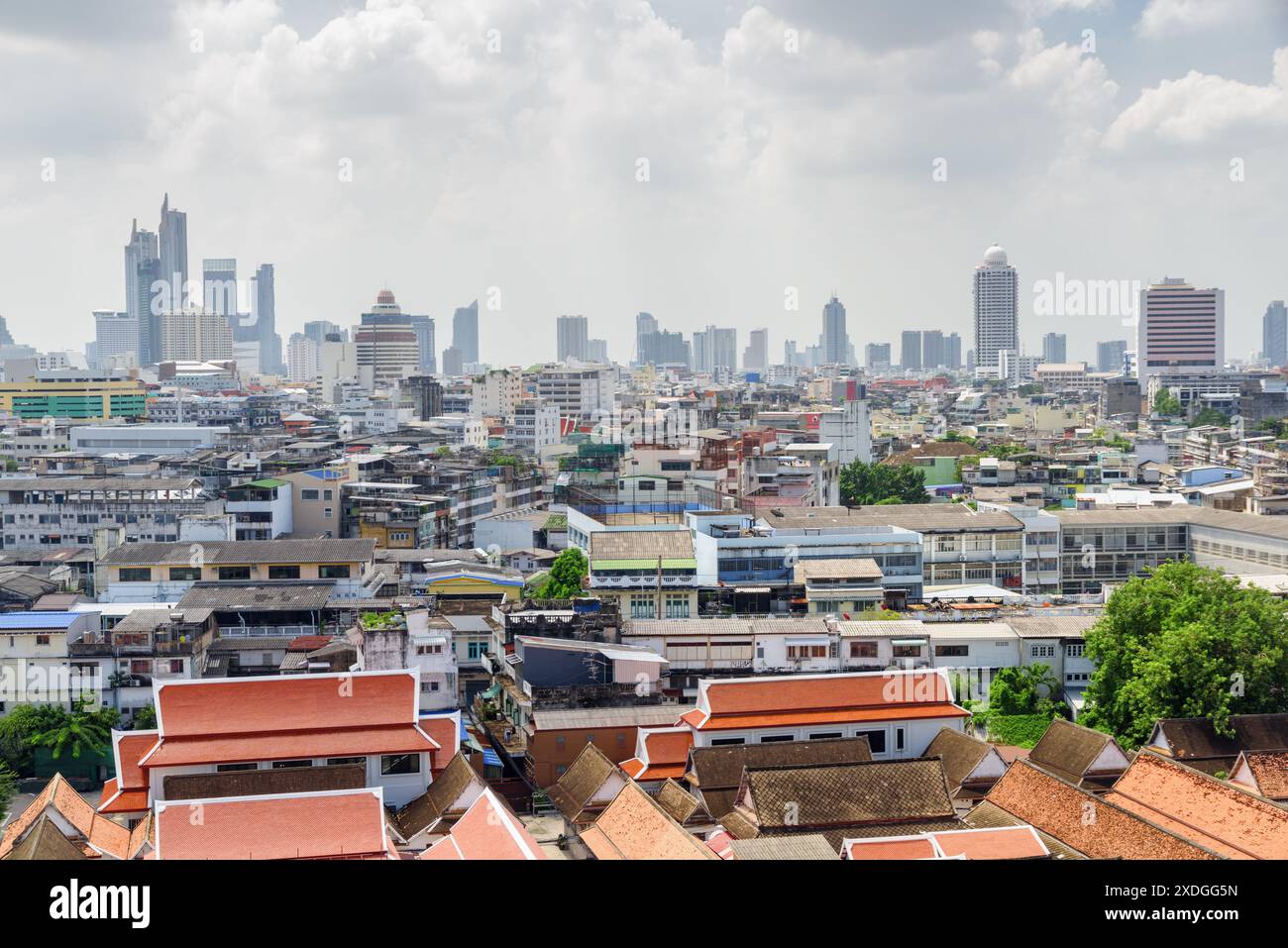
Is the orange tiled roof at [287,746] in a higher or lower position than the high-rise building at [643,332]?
lower

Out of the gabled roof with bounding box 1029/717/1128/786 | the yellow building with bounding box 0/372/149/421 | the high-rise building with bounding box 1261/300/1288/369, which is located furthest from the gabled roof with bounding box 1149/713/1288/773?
the high-rise building with bounding box 1261/300/1288/369

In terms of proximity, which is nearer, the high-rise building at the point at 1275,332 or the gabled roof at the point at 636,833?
the gabled roof at the point at 636,833

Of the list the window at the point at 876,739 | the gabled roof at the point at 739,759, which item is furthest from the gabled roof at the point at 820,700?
the gabled roof at the point at 739,759

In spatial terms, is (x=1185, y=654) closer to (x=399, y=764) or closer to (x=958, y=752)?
(x=958, y=752)

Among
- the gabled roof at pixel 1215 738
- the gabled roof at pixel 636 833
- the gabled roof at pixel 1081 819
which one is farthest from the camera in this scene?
the gabled roof at pixel 1215 738

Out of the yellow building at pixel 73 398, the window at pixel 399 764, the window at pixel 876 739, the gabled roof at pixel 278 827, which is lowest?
the window at pixel 876 739

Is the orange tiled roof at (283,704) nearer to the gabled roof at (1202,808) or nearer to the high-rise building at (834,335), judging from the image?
the gabled roof at (1202,808)
